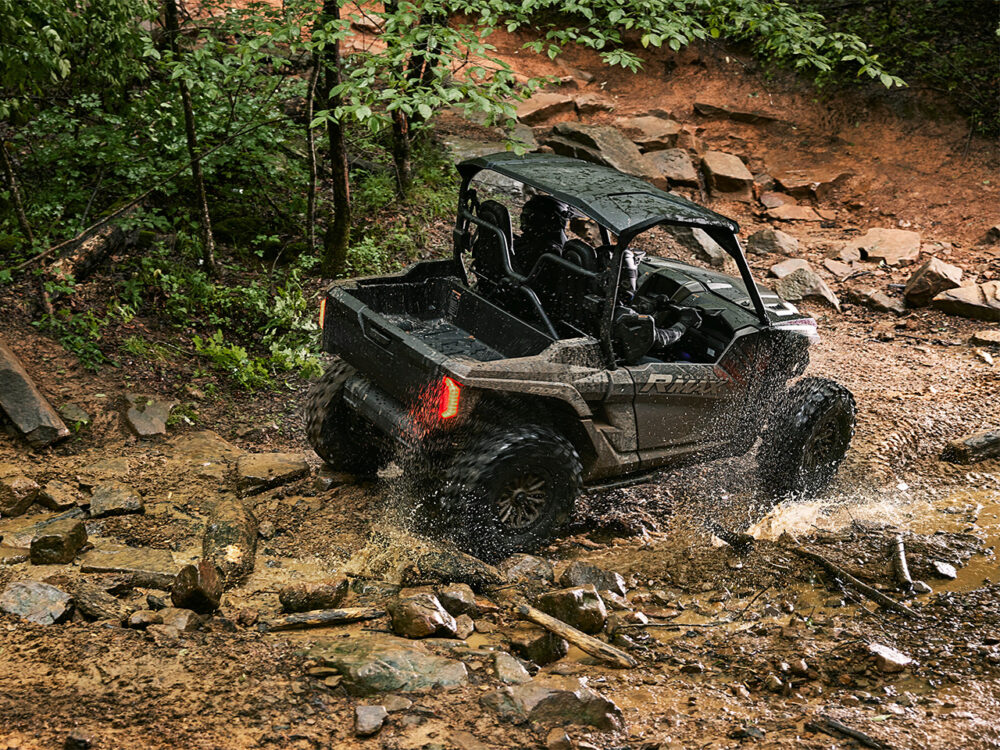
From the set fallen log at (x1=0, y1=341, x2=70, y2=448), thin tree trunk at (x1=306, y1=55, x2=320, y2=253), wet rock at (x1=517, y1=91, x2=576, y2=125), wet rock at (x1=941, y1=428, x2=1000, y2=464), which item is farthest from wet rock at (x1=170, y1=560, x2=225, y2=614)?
wet rock at (x1=517, y1=91, x2=576, y2=125)

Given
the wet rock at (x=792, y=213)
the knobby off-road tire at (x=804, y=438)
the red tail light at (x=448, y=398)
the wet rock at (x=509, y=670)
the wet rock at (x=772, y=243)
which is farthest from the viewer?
the wet rock at (x=792, y=213)

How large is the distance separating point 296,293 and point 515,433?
350cm

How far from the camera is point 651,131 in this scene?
12117mm

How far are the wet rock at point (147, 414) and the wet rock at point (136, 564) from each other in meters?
1.46

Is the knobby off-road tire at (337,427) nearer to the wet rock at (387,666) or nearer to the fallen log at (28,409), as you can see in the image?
the fallen log at (28,409)

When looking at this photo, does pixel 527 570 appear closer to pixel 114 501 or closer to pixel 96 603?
pixel 96 603

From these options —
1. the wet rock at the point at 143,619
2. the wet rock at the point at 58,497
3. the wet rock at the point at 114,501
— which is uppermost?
the wet rock at the point at 143,619

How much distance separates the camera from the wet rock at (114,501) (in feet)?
14.7

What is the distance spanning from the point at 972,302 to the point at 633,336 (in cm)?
579

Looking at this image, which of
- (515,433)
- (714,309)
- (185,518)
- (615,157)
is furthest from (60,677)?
(615,157)

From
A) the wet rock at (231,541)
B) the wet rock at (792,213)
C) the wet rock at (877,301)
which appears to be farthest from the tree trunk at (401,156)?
the wet rock at (792,213)

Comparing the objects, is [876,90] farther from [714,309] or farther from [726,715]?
[726,715]

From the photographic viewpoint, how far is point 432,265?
5297 mm

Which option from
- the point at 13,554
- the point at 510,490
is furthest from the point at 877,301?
the point at 13,554
